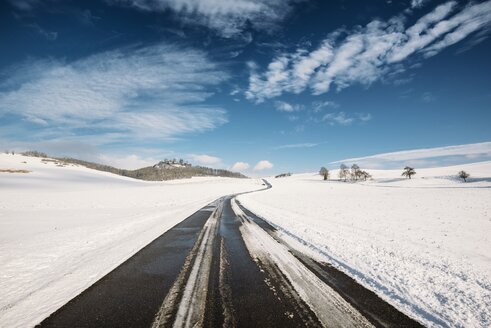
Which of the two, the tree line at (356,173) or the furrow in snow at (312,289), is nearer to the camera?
the furrow in snow at (312,289)

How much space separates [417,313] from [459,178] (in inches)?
4033

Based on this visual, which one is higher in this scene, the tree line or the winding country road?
the tree line

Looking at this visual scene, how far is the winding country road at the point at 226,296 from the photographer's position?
4.22 m

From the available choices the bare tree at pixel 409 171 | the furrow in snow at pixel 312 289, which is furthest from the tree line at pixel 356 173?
the furrow in snow at pixel 312 289

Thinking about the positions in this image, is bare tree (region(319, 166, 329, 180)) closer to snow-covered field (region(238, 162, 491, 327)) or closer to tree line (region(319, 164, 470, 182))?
tree line (region(319, 164, 470, 182))

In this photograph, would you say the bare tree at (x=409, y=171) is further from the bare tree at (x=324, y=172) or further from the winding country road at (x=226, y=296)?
the winding country road at (x=226, y=296)

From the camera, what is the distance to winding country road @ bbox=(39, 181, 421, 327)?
13.8 ft

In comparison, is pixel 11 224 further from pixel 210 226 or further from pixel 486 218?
pixel 486 218

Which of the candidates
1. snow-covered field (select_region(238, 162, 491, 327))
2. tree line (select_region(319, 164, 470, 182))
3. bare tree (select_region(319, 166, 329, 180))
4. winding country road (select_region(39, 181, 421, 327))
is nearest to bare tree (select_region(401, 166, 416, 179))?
tree line (select_region(319, 164, 470, 182))

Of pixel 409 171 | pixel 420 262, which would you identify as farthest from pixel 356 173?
pixel 420 262

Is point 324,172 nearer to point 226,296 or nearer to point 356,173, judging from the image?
point 356,173

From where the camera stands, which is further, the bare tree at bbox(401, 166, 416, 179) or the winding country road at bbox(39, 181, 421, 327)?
the bare tree at bbox(401, 166, 416, 179)

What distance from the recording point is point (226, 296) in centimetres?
508

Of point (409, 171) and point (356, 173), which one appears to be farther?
point (356, 173)
